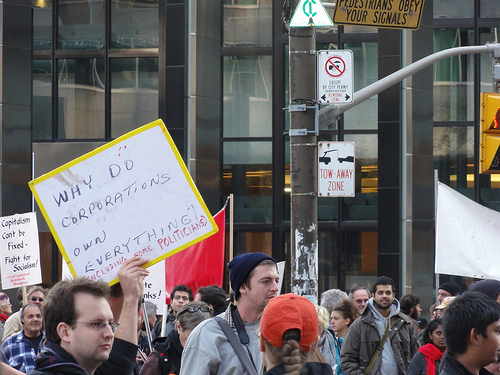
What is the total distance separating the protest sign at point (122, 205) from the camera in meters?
4.68

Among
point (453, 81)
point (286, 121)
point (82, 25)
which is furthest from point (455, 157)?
point (82, 25)

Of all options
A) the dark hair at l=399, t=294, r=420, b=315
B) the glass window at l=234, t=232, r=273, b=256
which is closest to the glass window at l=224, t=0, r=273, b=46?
the glass window at l=234, t=232, r=273, b=256

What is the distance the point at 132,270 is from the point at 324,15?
5.48m

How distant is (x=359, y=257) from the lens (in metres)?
19.5

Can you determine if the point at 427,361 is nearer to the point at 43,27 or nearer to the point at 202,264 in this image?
the point at 202,264

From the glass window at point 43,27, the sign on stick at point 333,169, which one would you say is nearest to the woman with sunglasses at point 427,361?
the sign on stick at point 333,169

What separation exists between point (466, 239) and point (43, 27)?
564 inches

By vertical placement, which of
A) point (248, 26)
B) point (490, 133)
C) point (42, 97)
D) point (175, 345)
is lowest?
point (175, 345)

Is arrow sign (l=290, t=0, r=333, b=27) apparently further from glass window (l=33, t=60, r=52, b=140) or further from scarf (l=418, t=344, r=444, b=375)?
glass window (l=33, t=60, r=52, b=140)

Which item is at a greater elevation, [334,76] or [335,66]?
[335,66]

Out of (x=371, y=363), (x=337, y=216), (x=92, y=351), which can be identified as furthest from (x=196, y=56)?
(x=92, y=351)

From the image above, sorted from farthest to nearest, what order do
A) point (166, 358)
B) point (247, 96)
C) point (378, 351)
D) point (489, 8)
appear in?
point (247, 96) < point (489, 8) < point (378, 351) < point (166, 358)

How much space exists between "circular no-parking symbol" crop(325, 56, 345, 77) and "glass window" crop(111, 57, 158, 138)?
11809 mm

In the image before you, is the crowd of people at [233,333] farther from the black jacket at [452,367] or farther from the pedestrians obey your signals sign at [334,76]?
the pedestrians obey your signals sign at [334,76]
